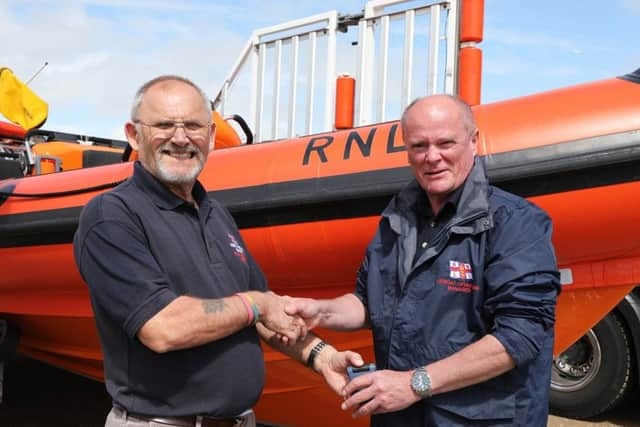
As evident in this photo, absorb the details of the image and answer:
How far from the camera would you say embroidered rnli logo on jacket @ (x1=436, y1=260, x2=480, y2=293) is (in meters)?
1.50

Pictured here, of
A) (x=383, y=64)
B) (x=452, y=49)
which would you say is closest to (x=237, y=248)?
(x=452, y=49)

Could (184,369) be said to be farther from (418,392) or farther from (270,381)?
(270,381)

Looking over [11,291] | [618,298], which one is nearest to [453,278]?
[618,298]

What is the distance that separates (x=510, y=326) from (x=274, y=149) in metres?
1.62

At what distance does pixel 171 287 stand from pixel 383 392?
20.6 inches

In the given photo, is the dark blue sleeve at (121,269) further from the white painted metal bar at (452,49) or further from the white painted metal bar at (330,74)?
the white painted metal bar at (330,74)

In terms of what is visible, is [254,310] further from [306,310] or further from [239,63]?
[239,63]

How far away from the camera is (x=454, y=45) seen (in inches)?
176

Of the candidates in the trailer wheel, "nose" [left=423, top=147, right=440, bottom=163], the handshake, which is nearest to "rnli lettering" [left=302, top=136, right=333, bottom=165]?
the handshake

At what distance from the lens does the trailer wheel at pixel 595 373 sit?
11.1 feet

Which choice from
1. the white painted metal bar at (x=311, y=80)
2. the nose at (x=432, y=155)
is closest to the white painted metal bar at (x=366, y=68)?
the white painted metal bar at (x=311, y=80)

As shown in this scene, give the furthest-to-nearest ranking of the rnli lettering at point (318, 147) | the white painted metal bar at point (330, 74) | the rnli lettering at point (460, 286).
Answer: the white painted metal bar at point (330, 74)
the rnli lettering at point (318, 147)
the rnli lettering at point (460, 286)

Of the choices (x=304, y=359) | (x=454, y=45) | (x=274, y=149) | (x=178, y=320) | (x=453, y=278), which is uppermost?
(x=454, y=45)

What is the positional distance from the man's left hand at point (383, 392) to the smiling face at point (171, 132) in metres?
0.63
